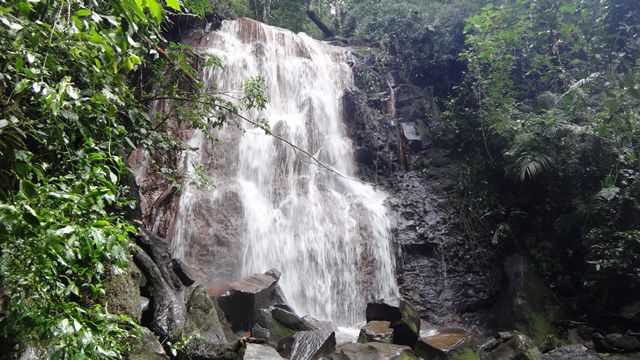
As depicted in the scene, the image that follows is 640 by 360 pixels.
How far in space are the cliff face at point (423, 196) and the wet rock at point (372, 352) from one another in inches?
126

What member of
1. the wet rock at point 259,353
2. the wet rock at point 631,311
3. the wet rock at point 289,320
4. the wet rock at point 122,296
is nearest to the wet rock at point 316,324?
the wet rock at point 289,320

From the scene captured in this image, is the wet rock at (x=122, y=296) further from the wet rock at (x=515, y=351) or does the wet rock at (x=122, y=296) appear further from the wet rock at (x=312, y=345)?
the wet rock at (x=515, y=351)

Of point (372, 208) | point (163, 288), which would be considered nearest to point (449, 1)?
point (372, 208)

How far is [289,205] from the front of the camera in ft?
33.0

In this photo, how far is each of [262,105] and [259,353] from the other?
318cm

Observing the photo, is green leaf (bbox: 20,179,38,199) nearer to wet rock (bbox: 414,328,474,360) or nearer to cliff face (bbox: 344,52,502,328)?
wet rock (bbox: 414,328,474,360)

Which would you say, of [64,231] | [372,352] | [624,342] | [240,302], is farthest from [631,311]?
[64,231]

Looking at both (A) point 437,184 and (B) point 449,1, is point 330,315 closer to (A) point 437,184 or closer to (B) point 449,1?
(A) point 437,184

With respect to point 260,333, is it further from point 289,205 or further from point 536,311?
point 536,311

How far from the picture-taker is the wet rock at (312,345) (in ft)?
17.6

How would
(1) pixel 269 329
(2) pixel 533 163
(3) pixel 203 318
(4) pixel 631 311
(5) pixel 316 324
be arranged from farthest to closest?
(2) pixel 533 163 → (4) pixel 631 311 → (5) pixel 316 324 → (1) pixel 269 329 → (3) pixel 203 318

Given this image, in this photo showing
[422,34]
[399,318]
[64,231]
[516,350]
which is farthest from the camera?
[422,34]

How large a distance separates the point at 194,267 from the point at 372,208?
4665 mm

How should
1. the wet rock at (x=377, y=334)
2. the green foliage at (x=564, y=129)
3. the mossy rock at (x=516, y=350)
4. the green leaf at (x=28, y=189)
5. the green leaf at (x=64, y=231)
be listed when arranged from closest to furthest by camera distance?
1. the green leaf at (x=64, y=231)
2. the green leaf at (x=28, y=189)
3. the mossy rock at (x=516, y=350)
4. the wet rock at (x=377, y=334)
5. the green foliage at (x=564, y=129)
